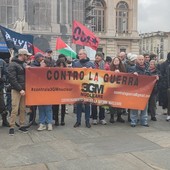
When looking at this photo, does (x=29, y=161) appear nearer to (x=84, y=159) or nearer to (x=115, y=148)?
(x=84, y=159)

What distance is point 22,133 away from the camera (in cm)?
864

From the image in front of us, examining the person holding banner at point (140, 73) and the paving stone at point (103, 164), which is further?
the person holding banner at point (140, 73)

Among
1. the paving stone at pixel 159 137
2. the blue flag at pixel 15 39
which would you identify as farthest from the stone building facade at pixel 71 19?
the paving stone at pixel 159 137

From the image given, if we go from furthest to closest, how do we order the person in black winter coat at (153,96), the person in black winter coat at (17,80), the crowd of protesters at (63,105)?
the person in black winter coat at (153,96), the crowd of protesters at (63,105), the person in black winter coat at (17,80)

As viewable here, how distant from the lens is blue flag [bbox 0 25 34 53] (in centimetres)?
1040

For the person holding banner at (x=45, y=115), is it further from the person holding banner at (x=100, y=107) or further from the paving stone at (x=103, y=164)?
the paving stone at (x=103, y=164)

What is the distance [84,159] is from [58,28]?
125 feet

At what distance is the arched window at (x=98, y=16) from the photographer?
59.3 meters

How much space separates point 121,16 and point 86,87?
53.1 metres

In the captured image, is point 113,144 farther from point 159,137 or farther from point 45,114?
point 45,114

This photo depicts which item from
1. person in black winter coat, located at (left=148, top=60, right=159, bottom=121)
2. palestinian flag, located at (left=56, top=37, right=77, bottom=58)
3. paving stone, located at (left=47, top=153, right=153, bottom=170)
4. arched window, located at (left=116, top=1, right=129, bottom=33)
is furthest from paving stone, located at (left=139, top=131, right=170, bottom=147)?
arched window, located at (left=116, top=1, right=129, bottom=33)

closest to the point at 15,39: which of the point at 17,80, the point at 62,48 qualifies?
the point at 17,80

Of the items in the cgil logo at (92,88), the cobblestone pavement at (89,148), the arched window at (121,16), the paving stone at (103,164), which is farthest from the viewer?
the arched window at (121,16)

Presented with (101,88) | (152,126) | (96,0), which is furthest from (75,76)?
(96,0)
